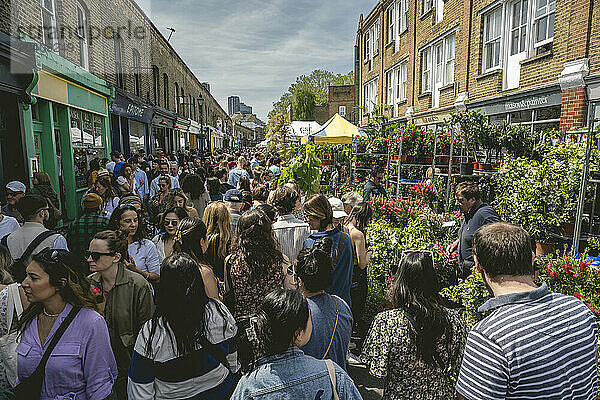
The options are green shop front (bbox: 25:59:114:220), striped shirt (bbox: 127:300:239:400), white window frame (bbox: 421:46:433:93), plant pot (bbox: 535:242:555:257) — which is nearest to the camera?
striped shirt (bbox: 127:300:239:400)

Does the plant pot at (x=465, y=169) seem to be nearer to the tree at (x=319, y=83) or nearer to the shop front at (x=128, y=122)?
the shop front at (x=128, y=122)

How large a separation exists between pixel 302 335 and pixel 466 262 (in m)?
3.62

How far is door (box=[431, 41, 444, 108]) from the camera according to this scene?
16750 millimetres

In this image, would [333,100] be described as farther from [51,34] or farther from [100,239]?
[100,239]

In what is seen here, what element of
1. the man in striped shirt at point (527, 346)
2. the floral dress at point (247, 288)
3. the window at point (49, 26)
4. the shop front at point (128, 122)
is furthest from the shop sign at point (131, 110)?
the man in striped shirt at point (527, 346)

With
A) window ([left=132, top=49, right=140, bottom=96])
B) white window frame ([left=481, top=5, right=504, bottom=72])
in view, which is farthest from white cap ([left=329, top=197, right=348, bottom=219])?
window ([left=132, top=49, right=140, bottom=96])

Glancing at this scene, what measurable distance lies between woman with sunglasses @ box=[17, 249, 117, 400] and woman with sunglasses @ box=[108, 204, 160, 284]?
4.45 feet

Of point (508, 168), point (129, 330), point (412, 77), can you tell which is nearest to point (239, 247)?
point (129, 330)

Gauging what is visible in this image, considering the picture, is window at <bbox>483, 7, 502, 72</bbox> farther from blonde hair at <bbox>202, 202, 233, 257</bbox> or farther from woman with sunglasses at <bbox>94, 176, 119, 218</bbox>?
woman with sunglasses at <bbox>94, 176, 119, 218</bbox>

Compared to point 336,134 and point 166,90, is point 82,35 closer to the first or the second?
point 336,134

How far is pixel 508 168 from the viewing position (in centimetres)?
606

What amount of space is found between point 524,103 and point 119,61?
49.3 ft

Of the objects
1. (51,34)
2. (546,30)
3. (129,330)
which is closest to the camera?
(129,330)

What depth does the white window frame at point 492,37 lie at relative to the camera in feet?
41.0
